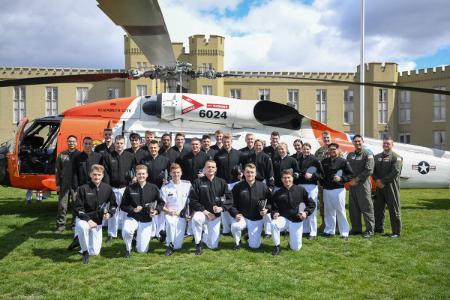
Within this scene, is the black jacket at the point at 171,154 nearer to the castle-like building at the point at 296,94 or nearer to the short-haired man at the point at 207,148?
the short-haired man at the point at 207,148

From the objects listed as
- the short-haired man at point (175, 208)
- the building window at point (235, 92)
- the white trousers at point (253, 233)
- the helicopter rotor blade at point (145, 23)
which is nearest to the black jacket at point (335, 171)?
the white trousers at point (253, 233)

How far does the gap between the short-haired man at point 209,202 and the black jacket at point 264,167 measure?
115 centimetres

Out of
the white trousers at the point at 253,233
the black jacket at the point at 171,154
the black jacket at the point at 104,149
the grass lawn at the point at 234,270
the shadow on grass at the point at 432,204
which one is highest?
the black jacket at the point at 104,149

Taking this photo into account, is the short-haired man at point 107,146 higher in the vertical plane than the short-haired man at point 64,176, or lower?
higher

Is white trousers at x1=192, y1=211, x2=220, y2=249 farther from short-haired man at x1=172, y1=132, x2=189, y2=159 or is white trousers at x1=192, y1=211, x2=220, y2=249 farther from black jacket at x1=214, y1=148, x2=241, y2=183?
short-haired man at x1=172, y1=132, x2=189, y2=159

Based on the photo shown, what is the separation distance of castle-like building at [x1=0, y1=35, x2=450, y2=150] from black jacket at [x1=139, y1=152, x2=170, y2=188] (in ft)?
118

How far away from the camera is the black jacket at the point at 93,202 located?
262 inches

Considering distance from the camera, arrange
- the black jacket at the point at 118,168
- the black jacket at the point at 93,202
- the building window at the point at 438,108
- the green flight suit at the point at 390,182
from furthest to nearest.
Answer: the building window at the point at 438,108
the green flight suit at the point at 390,182
the black jacket at the point at 118,168
the black jacket at the point at 93,202

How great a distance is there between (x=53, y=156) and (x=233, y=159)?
496cm

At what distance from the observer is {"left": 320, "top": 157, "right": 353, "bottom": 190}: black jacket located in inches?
316

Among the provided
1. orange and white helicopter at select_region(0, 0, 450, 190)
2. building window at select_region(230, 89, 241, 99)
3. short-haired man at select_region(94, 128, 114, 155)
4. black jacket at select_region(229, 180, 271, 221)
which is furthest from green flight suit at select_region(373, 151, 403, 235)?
building window at select_region(230, 89, 241, 99)

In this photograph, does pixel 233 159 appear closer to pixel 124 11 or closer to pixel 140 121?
pixel 140 121

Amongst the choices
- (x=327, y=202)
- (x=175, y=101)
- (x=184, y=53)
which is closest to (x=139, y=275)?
(x=327, y=202)

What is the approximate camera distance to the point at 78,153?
8.48 metres
